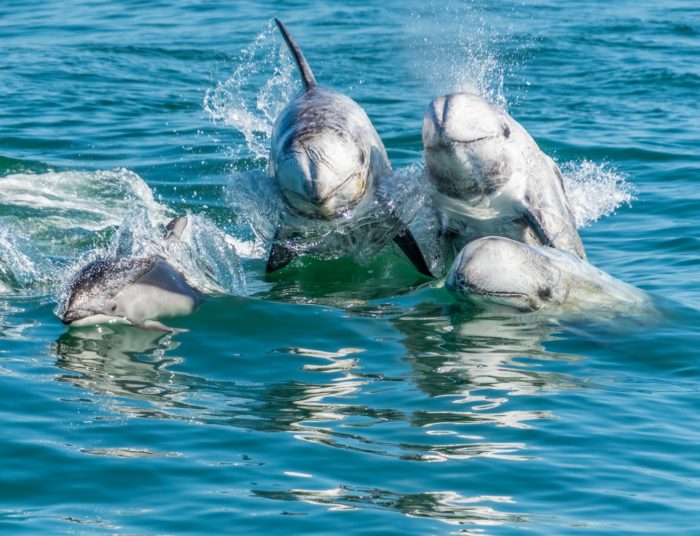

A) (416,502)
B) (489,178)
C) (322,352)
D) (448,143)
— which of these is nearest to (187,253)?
(322,352)

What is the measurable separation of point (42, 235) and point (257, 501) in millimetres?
7279

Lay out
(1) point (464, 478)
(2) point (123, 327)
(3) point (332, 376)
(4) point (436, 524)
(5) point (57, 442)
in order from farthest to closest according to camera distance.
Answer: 1. (2) point (123, 327)
2. (3) point (332, 376)
3. (5) point (57, 442)
4. (1) point (464, 478)
5. (4) point (436, 524)

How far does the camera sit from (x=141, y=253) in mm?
10750

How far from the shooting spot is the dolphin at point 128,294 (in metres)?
9.84

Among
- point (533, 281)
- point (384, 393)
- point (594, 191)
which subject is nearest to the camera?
point (384, 393)

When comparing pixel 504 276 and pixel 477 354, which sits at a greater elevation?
pixel 504 276

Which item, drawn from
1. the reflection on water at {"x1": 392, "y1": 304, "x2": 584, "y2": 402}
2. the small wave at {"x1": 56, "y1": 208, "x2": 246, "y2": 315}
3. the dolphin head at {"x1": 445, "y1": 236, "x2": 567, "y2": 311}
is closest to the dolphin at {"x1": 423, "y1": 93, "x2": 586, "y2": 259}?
the dolphin head at {"x1": 445, "y1": 236, "x2": 567, "y2": 311}

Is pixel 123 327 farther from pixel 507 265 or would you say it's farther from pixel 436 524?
pixel 436 524

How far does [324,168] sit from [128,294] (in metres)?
1.91

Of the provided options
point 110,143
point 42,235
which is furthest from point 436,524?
point 110,143

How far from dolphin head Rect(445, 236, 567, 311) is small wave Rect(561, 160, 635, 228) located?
4.20 metres

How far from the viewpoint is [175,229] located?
37.5 ft

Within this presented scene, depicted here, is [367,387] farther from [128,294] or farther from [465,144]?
[465,144]

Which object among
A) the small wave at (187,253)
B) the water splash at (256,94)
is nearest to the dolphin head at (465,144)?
the small wave at (187,253)
